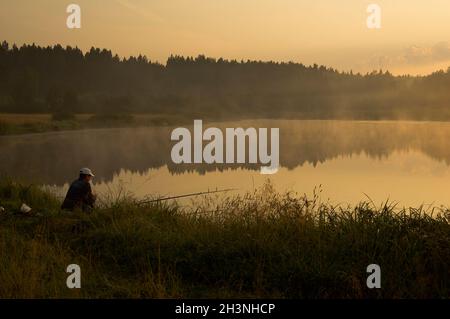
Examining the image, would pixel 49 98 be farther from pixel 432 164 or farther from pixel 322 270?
pixel 322 270

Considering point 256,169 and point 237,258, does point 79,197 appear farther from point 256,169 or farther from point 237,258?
point 256,169

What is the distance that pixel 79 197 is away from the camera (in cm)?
1069

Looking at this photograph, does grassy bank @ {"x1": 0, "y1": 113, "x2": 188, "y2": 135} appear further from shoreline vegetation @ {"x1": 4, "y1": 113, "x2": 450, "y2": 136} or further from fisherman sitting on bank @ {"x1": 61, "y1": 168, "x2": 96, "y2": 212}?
fisherman sitting on bank @ {"x1": 61, "y1": 168, "x2": 96, "y2": 212}

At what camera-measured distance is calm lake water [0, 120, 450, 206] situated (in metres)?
21.2

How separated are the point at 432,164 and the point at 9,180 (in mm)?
24540

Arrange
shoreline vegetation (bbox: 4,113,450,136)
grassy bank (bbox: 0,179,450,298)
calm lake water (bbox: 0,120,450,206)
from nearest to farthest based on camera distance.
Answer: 1. grassy bank (bbox: 0,179,450,298)
2. calm lake water (bbox: 0,120,450,206)
3. shoreline vegetation (bbox: 4,113,450,136)

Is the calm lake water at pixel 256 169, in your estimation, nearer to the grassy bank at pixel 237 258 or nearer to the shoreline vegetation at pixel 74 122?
the shoreline vegetation at pixel 74 122

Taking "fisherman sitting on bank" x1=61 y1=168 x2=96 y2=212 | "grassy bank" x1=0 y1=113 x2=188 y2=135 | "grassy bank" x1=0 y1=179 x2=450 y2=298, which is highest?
"grassy bank" x1=0 y1=113 x2=188 y2=135

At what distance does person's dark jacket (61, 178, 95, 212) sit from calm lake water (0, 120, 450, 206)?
300cm

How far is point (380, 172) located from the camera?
27.5m

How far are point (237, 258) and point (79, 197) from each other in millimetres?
4776

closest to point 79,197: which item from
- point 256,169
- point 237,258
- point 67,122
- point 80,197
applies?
point 80,197

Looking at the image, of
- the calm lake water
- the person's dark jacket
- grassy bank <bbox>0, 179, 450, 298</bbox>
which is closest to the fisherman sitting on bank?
the person's dark jacket

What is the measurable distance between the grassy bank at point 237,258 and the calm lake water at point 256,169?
19.1 feet
